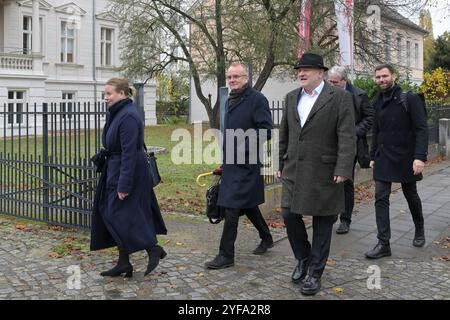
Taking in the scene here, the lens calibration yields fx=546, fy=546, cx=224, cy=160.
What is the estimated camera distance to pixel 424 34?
47.8 metres

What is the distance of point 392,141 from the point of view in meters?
6.05

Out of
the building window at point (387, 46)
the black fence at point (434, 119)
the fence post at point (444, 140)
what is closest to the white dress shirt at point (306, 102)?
the black fence at point (434, 119)

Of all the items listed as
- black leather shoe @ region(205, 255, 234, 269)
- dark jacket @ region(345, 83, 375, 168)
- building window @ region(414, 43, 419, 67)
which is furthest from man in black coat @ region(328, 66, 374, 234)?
building window @ region(414, 43, 419, 67)

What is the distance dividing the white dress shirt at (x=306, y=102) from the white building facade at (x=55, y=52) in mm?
22489

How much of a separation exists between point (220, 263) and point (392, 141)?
2.35 m

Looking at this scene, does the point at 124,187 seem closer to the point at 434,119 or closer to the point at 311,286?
the point at 311,286

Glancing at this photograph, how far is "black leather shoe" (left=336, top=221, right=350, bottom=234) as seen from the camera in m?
7.00

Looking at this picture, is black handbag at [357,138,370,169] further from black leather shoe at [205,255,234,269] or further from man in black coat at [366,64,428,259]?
black leather shoe at [205,255,234,269]

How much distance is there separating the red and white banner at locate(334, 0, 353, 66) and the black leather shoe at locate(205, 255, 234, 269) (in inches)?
318

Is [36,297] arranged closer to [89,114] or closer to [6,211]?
[89,114]

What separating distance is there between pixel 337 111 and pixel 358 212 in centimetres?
406

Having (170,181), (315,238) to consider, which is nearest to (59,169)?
(315,238)

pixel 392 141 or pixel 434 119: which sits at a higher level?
pixel 434 119
